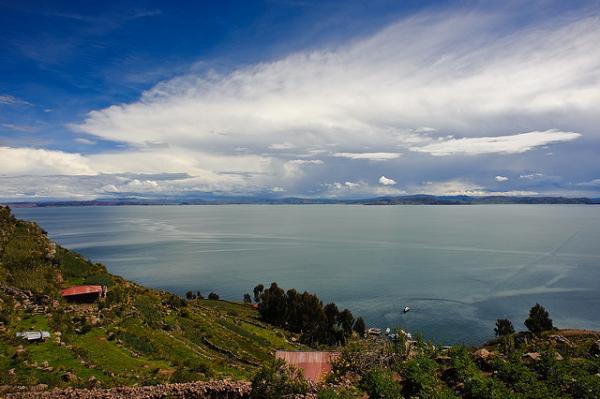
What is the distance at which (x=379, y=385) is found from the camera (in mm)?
17703

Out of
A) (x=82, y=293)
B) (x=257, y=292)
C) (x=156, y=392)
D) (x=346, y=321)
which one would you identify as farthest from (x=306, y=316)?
(x=156, y=392)

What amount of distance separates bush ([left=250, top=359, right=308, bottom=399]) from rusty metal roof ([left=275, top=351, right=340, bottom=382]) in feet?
12.7

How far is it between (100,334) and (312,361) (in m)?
17.7

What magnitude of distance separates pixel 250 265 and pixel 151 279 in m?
39.9

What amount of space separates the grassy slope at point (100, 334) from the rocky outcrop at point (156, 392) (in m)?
2.21

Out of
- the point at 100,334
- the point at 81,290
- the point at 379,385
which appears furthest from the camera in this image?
the point at 81,290

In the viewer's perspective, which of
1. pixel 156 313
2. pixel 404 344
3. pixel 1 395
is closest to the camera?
pixel 1 395

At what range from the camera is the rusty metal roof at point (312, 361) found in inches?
860

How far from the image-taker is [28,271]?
38.3m

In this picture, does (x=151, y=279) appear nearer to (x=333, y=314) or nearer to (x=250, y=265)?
(x=250, y=265)

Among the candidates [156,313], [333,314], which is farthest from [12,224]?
[333,314]

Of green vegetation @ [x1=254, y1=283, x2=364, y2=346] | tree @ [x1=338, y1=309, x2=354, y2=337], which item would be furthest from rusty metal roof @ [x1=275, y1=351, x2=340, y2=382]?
tree @ [x1=338, y1=309, x2=354, y2=337]

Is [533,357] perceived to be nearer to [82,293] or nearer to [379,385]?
[379,385]

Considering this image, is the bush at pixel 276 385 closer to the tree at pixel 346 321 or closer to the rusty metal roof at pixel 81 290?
the rusty metal roof at pixel 81 290
